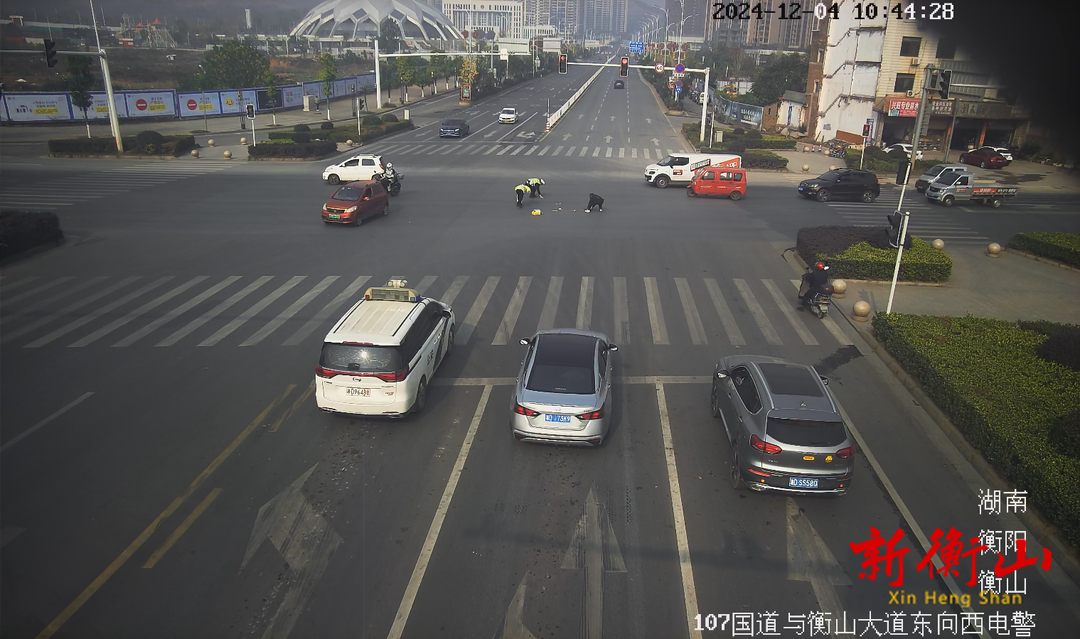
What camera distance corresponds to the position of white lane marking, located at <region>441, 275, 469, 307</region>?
1822 centimetres

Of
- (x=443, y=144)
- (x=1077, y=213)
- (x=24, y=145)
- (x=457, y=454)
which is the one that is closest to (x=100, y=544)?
(x=457, y=454)

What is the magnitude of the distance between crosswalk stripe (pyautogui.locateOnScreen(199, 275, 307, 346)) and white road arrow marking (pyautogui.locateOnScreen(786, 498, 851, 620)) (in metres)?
12.8

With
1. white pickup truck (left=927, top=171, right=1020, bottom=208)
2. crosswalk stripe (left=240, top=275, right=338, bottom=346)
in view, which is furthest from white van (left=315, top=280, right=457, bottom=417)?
white pickup truck (left=927, top=171, right=1020, bottom=208)

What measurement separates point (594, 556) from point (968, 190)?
110ft

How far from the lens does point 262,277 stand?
64.6 ft

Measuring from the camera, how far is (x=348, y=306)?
17547 millimetres

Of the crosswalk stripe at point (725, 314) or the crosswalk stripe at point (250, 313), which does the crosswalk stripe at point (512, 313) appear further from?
the crosswalk stripe at point (250, 313)

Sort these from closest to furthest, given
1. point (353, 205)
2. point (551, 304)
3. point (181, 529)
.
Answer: point (181, 529), point (551, 304), point (353, 205)

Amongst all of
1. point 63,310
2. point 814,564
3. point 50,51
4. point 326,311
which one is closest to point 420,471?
point 814,564

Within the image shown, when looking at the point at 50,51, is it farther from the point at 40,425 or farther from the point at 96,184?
the point at 40,425

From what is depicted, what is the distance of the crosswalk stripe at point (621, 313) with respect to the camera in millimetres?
16142

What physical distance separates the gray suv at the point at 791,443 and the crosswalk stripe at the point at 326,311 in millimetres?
10232

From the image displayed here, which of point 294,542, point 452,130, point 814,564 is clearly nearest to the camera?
point 814,564

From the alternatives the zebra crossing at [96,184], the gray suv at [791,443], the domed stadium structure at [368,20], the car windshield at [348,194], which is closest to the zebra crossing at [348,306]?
the gray suv at [791,443]
